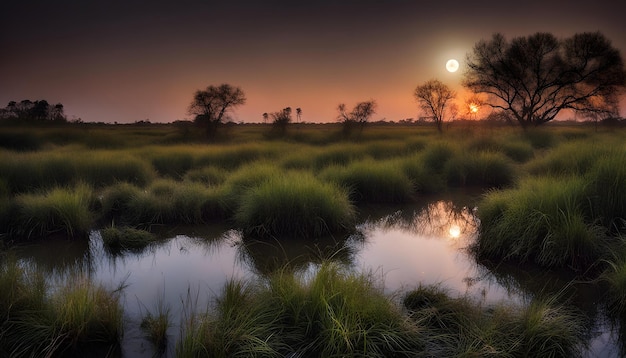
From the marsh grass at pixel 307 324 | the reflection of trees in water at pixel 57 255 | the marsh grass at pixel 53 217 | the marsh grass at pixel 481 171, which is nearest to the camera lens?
the marsh grass at pixel 307 324

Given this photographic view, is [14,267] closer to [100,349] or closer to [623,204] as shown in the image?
[100,349]

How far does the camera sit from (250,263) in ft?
19.0

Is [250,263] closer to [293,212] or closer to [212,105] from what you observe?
[293,212]

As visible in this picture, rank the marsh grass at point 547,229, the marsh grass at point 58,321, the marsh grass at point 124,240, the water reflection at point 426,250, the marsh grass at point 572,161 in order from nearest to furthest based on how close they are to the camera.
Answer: the marsh grass at point 58,321, the water reflection at point 426,250, the marsh grass at point 547,229, the marsh grass at point 124,240, the marsh grass at point 572,161

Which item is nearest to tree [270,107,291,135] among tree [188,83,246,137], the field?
tree [188,83,246,137]

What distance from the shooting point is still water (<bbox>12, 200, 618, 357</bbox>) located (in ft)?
14.6

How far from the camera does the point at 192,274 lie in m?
5.40

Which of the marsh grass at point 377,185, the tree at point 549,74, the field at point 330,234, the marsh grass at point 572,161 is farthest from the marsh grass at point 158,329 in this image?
the tree at point 549,74

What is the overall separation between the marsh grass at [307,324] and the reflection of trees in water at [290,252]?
4.69 ft


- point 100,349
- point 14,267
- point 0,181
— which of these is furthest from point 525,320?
point 0,181

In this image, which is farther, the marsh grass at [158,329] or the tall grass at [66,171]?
the tall grass at [66,171]

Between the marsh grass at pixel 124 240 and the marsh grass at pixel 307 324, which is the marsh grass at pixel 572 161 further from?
the marsh grass at pixel 124 240

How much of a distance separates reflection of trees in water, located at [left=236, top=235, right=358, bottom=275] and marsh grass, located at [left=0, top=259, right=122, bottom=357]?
6.68 ft

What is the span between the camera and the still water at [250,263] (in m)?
4.45
